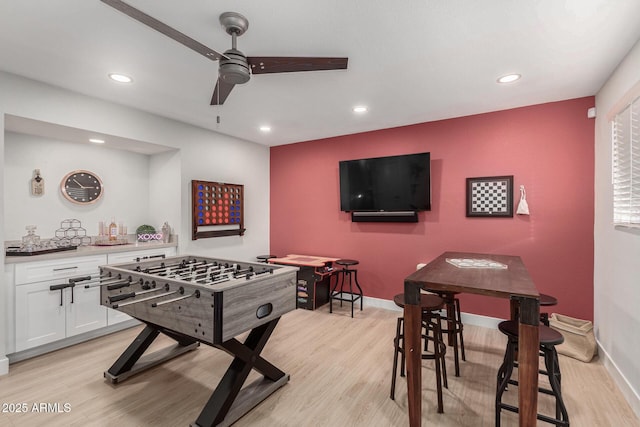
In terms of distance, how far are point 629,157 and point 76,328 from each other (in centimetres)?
495

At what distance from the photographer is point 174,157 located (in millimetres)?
3945

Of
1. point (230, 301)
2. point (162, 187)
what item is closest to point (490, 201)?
point (230, 301)

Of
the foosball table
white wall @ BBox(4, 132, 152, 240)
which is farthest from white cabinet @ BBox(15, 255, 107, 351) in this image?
the foosball table

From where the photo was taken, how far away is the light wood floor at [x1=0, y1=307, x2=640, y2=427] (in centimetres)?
197

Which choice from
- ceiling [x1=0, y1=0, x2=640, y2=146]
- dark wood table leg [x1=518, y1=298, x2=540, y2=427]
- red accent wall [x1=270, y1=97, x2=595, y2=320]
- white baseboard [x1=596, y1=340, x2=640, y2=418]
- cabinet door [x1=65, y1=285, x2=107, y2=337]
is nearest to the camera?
dark wood table leg [x1=518, y1=298, x2=540, y2=427]

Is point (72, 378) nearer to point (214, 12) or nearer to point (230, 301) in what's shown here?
point (230, 301)

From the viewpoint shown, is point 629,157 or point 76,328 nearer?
point 629,157

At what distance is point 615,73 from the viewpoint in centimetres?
242

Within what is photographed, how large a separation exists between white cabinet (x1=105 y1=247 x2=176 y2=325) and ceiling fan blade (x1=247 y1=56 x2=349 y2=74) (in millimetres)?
2352

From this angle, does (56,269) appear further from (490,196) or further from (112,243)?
(490,196)

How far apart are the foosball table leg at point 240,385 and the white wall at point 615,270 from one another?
2434 millimetres

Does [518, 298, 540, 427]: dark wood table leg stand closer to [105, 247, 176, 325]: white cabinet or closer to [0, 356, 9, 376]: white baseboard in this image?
[105, 247, 176, 325]: white cabinet

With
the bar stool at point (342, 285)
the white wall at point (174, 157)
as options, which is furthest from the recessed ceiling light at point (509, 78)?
the white wall at point (174, 157)

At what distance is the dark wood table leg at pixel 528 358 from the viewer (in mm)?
1514
